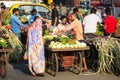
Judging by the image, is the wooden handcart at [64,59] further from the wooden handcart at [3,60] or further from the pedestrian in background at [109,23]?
the pedestrian in background at [109,23]

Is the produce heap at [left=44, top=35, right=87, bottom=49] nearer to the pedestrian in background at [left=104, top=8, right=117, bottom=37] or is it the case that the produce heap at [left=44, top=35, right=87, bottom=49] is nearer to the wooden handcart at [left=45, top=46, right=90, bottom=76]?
the wooden handcart at [left=45, top=46, right=90, bottom=76]

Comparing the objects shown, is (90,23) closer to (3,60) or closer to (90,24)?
(90,24)

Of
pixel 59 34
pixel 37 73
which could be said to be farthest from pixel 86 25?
pixel 37 73

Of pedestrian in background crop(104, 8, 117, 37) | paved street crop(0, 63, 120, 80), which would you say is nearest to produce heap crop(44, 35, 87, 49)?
paved street crop(0, 63, 120, 80)

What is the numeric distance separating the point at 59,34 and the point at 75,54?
4.69 feet

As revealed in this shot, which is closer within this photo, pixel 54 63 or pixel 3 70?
pixel 3 70

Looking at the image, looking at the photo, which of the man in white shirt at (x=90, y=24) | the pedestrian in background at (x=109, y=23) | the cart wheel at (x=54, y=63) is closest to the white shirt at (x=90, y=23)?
the man in white shirt at (x=90, y=24)

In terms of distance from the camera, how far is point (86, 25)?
46.5ft

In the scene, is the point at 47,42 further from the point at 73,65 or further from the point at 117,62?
the point at 117,62

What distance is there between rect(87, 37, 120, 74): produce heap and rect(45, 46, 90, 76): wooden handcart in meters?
0.43

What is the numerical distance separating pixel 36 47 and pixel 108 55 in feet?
6.90

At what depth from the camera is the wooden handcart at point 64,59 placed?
11.1 m

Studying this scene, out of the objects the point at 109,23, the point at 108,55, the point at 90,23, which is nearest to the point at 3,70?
the point at 108,55

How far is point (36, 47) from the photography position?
36.0 feet
